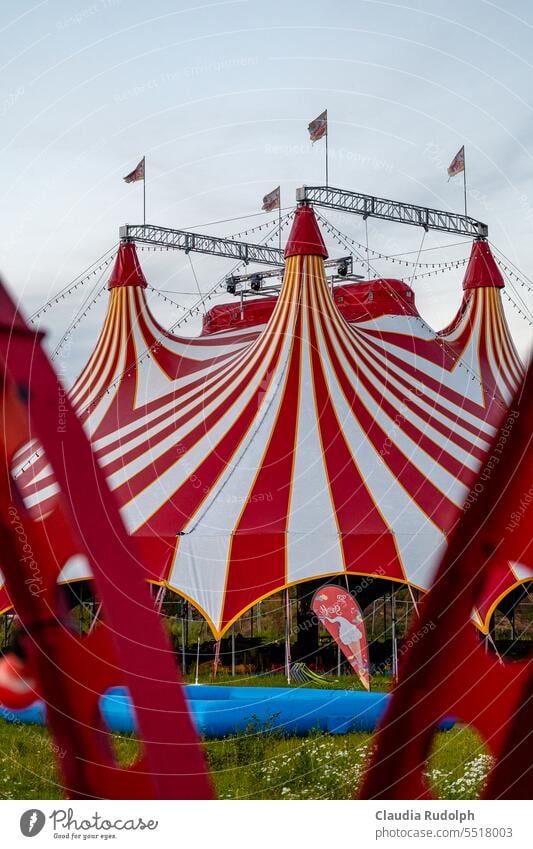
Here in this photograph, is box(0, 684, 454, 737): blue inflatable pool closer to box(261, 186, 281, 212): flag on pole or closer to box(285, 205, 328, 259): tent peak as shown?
box(285, 205, 328, 259): tent peak

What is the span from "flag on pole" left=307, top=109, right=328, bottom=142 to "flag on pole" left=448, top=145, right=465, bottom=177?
91.2 inches

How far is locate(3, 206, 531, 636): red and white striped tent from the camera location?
32.4ft

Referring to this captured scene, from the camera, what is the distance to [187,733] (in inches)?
119

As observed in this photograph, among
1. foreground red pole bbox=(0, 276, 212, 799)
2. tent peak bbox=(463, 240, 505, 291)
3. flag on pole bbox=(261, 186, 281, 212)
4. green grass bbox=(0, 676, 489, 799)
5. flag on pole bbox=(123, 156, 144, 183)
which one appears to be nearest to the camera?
foreground red pole bbox=(0, 276, 212, 799)

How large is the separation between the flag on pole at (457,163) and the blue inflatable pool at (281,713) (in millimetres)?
6466

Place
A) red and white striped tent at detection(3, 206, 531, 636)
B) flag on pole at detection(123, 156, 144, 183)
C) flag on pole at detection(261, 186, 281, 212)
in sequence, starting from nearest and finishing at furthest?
red and white striped tent at detection(3, 206, 531, 636) → flag on pole at detection(123, 156, 144, 183) → flag on pole at detection(261, 186, 281, 212)

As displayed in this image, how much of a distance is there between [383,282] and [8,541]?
12731mm

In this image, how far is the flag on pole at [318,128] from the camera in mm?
10055

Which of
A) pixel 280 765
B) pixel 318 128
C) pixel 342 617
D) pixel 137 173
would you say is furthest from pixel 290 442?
pixel 280 765

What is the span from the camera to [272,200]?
47.1 feet

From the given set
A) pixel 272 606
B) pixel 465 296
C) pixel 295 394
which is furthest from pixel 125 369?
pixel 272 606

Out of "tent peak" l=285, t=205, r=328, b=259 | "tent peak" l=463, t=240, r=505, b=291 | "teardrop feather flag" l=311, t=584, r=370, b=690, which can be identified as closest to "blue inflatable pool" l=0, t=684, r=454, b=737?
"teardrop feather flag" l=311, t=584, r=370, b=690

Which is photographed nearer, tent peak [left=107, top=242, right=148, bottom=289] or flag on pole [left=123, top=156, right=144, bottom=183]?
flag on pole [left=123, top=156, right=144, bottom=183]

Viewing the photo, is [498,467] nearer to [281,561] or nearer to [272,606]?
[281,561]
